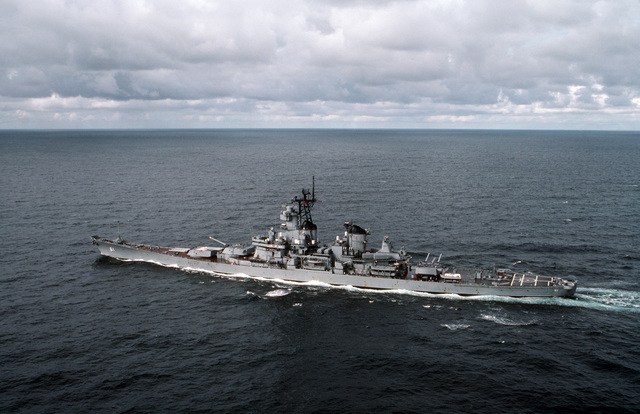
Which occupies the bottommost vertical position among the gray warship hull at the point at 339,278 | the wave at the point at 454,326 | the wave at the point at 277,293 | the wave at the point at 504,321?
the wave at the point at 277,293

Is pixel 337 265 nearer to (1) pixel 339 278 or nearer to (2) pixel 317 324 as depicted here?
(1) pixel 339 278

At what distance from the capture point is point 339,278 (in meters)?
66.1

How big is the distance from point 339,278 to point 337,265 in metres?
2.01

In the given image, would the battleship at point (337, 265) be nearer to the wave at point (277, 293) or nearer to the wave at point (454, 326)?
the wave at point (277, 293)

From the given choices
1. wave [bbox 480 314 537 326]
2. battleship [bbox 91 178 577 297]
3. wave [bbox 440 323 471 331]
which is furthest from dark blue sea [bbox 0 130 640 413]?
battleship [bbox 91 178 577 297]

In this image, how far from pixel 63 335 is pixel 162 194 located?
80.6m

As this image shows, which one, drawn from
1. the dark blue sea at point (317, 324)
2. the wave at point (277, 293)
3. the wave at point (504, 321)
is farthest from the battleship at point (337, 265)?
the wave at point (504, 321)

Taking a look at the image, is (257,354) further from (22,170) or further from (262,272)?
(22,170)

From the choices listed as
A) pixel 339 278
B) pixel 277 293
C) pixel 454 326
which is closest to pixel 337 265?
pixel 339 278

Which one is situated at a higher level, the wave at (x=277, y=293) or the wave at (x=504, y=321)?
the wave at (x=504, y=321)

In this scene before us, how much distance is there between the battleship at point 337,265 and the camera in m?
61.2

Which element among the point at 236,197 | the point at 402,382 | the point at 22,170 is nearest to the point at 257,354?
the point at 402,382

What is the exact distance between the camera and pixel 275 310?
192 feet

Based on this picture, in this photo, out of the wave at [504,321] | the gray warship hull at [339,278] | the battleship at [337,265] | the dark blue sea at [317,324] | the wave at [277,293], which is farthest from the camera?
the wave at [277,293]
